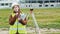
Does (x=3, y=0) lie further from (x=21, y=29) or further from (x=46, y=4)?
(x=21, y=29)

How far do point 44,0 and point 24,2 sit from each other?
7048 mm

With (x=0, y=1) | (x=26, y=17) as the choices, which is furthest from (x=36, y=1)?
(x=26, y=17)

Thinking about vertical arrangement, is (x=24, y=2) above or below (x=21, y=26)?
below

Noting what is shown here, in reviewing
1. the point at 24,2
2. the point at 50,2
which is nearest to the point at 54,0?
the point at 50,2

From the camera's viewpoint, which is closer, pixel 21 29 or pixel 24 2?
pixel 21 29

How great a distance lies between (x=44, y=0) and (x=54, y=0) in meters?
3.56

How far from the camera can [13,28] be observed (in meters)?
5.40

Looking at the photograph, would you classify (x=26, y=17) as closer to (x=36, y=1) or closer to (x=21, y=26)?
(x=21, y=26)

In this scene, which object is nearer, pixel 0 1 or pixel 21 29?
pixel 21 29

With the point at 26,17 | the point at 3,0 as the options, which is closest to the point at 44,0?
the point at 3,0

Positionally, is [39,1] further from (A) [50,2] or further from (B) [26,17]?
(B) [26,17]

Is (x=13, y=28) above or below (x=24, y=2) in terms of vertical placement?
above

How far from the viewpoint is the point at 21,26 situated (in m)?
5.42

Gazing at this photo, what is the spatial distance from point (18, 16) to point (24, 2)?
88.8 m
